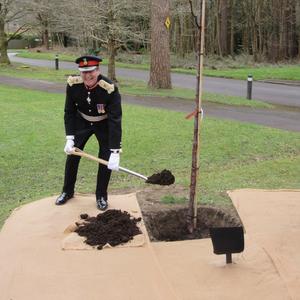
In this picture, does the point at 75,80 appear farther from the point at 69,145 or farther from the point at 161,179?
the point at 161,179

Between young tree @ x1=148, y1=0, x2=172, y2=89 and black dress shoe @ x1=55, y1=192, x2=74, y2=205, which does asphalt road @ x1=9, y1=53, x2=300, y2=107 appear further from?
black dress shoe @ x1=55, y1=192, x2=74, y2=205

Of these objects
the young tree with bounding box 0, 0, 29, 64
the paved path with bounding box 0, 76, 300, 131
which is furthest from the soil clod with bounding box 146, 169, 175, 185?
the young tree with bounding box 0, 0, 29, 64

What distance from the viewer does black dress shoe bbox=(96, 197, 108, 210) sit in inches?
225

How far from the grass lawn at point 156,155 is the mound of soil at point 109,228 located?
118 cm

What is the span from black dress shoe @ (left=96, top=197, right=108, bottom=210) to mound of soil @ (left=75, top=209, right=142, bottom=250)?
320 millimetres

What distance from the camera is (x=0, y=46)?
28.5 meters

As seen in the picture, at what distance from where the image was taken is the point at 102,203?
5754 mm

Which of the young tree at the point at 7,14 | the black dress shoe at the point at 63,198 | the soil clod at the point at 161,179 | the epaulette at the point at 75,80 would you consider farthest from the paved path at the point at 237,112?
the young tree at the point at 7,14

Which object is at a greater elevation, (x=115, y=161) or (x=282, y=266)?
(x=115, y=161)

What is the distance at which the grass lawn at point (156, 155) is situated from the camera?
7.03 m

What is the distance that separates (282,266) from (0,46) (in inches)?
1043

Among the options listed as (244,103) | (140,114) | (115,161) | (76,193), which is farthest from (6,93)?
(115,161)

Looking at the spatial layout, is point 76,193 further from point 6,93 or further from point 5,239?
point 6,93

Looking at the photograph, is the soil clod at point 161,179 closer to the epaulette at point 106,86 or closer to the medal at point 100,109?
the medal at point 100,109
